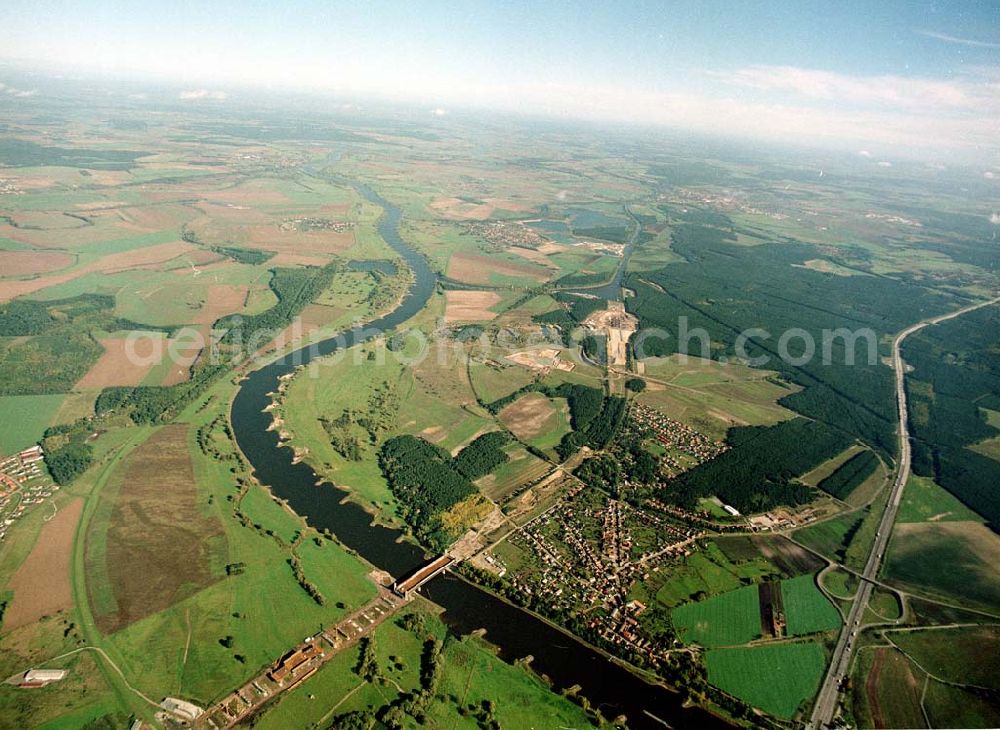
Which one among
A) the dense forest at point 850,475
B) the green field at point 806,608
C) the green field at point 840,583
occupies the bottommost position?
the green field at point 806,608

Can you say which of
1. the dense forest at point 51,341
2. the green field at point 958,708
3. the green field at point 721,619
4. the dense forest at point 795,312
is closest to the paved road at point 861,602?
the dense forest at point 795,312

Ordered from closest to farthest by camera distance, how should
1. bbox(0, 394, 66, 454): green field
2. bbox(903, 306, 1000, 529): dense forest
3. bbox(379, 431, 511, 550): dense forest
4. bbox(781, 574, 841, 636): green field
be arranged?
1. bbox(781, 574, 841, 636): green field
2. bbox(379, 431, 511, 550): dense forest
3. bbox(0, 394, 66, 454): green field
4. bbox(903, 306, 1000, 529): dense forest

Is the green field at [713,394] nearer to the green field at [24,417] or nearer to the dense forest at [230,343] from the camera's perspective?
the dense forest at [230,343]

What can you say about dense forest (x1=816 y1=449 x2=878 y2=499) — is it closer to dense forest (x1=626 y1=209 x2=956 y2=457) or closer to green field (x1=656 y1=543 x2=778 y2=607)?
dense forest (x1=626 y1=209 x2=956 y2=457)

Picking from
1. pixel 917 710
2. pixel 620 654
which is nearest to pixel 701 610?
pixel 620 654

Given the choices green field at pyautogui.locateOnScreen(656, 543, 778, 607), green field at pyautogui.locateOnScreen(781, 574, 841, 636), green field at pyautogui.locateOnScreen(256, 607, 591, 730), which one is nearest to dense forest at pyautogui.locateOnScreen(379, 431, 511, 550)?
green field at pyautogui.locateOnScreen(256, 607, 591, 730)

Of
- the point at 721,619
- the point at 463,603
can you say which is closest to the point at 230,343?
the point at 463,603
